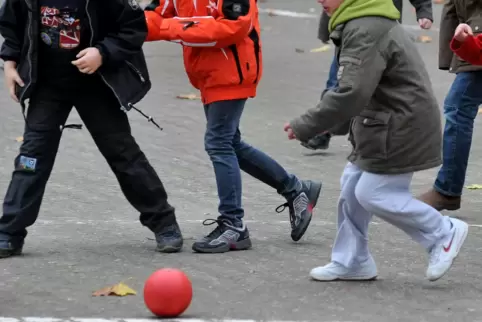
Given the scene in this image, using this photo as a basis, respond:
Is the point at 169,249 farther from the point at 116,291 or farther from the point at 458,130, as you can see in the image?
the point at 458,130

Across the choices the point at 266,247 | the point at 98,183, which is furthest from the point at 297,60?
the point at 266,247

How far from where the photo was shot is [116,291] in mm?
5180

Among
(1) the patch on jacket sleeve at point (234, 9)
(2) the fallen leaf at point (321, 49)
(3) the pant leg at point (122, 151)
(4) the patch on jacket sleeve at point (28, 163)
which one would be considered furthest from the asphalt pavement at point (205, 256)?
(2) the fallen leaf at point (321, 49)

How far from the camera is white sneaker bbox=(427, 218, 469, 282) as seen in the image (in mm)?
5234

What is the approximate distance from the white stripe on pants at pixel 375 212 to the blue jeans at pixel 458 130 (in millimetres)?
1547

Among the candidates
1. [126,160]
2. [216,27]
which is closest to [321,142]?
[126,160]

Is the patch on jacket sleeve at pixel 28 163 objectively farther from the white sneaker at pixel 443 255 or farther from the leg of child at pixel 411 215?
the white sneaker at pixel 443 255

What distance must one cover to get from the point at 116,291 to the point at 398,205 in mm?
1313

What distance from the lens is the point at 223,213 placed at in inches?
238

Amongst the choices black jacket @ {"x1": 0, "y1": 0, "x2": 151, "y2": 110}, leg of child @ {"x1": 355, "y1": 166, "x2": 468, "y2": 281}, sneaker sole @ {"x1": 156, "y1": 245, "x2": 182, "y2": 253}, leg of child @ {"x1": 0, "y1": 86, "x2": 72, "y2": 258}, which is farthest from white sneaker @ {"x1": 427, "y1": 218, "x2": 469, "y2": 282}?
leg of child @ {"x1": 0, "y1": 86, "x2": 72, "y2": 258}

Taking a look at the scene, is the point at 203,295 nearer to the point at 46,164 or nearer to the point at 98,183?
the point at 46,164

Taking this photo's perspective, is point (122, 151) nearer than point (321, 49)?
Yes

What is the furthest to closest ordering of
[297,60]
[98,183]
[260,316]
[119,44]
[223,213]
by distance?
[297,60] → [98,183] → [223,213] → [119,44] → [260,316]

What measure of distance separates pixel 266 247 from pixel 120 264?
0.82 m
